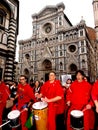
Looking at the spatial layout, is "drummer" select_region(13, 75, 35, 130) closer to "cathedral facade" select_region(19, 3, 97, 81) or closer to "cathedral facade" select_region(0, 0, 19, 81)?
"cathedral facade" select_region(0, 0, 19, 81)

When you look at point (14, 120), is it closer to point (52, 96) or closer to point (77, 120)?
point (52, 96)

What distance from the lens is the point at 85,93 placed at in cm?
353

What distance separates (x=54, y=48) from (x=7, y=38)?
20915 millimetres

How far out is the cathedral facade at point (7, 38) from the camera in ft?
35.9

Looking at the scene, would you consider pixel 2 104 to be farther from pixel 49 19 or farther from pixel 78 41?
pixel 49 19

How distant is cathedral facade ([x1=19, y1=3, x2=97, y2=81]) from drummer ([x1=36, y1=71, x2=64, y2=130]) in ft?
74.7

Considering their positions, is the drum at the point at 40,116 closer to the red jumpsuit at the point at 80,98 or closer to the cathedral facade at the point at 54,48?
the red jumpsuit at the point at 80,98

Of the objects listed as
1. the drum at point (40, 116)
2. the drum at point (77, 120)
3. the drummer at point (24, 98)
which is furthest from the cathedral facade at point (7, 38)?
the drum at point (77, 120)

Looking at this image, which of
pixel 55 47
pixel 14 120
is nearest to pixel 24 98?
pixel 14 120

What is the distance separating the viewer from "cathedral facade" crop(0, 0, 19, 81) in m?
10.9

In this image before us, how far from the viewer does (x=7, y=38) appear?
11.7m

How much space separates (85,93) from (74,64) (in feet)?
84.0

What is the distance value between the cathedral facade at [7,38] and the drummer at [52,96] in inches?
298

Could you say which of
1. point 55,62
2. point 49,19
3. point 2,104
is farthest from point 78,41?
point 2,104
